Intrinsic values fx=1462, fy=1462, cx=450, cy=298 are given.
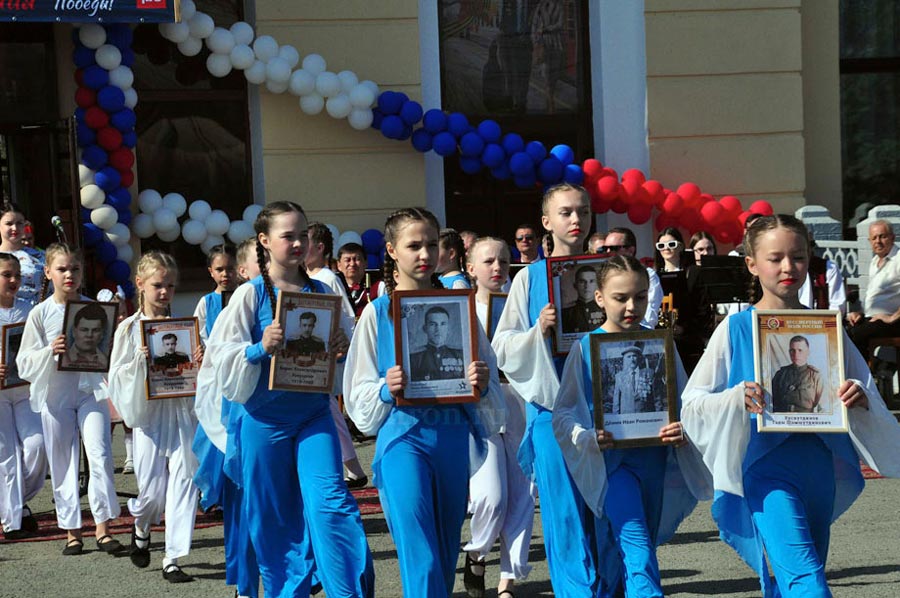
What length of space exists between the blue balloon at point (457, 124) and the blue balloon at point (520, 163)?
1.75ft

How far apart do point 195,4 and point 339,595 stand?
9.25 metres

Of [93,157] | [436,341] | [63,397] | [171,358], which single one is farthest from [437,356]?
[93,157]

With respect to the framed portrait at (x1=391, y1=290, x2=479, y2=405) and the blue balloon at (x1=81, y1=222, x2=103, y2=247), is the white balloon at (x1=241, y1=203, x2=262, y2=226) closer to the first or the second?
the blue balloon at (x1=81, y1=222, x2=103, y2=247)

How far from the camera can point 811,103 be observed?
15.2m

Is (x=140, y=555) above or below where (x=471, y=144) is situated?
below

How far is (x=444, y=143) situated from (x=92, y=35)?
3342 millimetres

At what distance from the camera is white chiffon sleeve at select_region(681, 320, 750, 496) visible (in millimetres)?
5117

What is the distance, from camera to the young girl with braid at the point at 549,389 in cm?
579

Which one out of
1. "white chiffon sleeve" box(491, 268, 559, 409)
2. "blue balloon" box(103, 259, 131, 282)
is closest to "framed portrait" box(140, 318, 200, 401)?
"white chiffon sleeve" box(491, 268, 559, 409)

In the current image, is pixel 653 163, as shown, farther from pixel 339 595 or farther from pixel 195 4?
pixel 339 595

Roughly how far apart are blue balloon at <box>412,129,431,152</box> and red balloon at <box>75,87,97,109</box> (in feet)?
9.85

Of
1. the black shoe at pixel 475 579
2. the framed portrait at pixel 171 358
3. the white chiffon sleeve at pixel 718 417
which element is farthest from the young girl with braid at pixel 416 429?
the framed portrait at pixel 171 358

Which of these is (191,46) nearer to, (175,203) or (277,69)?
(277,69)

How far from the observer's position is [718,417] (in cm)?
514
